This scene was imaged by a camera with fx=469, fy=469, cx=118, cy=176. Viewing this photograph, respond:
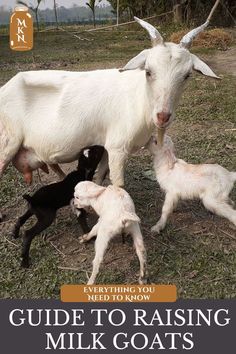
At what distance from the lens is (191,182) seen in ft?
11.7

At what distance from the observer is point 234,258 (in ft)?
11.3

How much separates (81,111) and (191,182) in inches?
39.7

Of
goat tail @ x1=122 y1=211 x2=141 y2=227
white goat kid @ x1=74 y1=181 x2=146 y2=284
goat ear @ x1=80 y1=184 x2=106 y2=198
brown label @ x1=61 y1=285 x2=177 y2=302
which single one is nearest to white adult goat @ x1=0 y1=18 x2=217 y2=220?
goat ear @ x1=80 y1=184 x2=106 y2=198

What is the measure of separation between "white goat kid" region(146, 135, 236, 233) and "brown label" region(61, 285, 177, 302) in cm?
72

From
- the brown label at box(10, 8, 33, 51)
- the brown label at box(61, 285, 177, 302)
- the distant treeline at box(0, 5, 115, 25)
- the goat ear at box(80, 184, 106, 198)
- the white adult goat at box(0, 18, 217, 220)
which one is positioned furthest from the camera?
the distant treeline at box(0, 5, 115, 25)

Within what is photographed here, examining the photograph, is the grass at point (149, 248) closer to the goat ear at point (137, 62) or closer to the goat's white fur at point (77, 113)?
the goat's white fur at point (77, 113)

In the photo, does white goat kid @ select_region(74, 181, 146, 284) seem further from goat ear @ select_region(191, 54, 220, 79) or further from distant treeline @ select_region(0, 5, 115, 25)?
distant treeline @ select_region(0, 5, 115, 25)

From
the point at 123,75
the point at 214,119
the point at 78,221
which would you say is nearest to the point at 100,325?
the point at 78,221

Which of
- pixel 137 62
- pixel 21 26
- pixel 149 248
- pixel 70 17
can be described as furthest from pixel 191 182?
pixel 70 17

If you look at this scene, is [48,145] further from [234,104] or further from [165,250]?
[234,104]

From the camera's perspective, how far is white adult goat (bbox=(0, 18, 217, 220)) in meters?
3.49

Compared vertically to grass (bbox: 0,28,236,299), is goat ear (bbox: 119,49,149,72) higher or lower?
higher

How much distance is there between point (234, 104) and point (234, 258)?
4.11 meters

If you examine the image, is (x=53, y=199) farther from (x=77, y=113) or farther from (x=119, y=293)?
(x=119, y=293)
